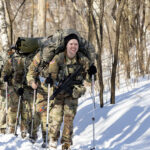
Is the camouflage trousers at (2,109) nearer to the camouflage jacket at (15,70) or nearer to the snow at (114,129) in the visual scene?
the camouflage jacket at (15,70)

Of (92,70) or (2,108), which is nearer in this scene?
(92,70)

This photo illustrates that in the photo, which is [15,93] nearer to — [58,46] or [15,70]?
[15,70]

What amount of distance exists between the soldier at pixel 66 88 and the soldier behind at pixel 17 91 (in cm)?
135

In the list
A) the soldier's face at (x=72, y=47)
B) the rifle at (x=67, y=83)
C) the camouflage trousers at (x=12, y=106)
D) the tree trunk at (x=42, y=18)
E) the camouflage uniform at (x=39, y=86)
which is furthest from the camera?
the tree trunk at (x=42, y=18)

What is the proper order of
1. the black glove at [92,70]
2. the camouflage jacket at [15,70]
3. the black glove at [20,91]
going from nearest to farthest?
the black glove at [92,70]
the black glove at [20,91]
the camouflage jacket at [15,70]

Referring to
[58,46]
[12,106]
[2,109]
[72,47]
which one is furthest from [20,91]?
[72,47]

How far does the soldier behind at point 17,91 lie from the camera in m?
5.87

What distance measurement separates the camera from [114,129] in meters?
5.82

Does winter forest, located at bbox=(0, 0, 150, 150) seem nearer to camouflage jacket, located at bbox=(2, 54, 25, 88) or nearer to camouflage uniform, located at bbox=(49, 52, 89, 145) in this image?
camouflage jacket, located at bbox=(2, 54, 25, 88)

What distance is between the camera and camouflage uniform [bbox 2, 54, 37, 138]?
19.3 ft

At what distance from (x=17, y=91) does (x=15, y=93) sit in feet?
1.55

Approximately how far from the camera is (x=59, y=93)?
14.5ft

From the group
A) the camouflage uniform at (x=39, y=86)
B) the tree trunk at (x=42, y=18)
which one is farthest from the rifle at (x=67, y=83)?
the tree trunk at (x=42, y=18)

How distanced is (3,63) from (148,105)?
10.7 ft
